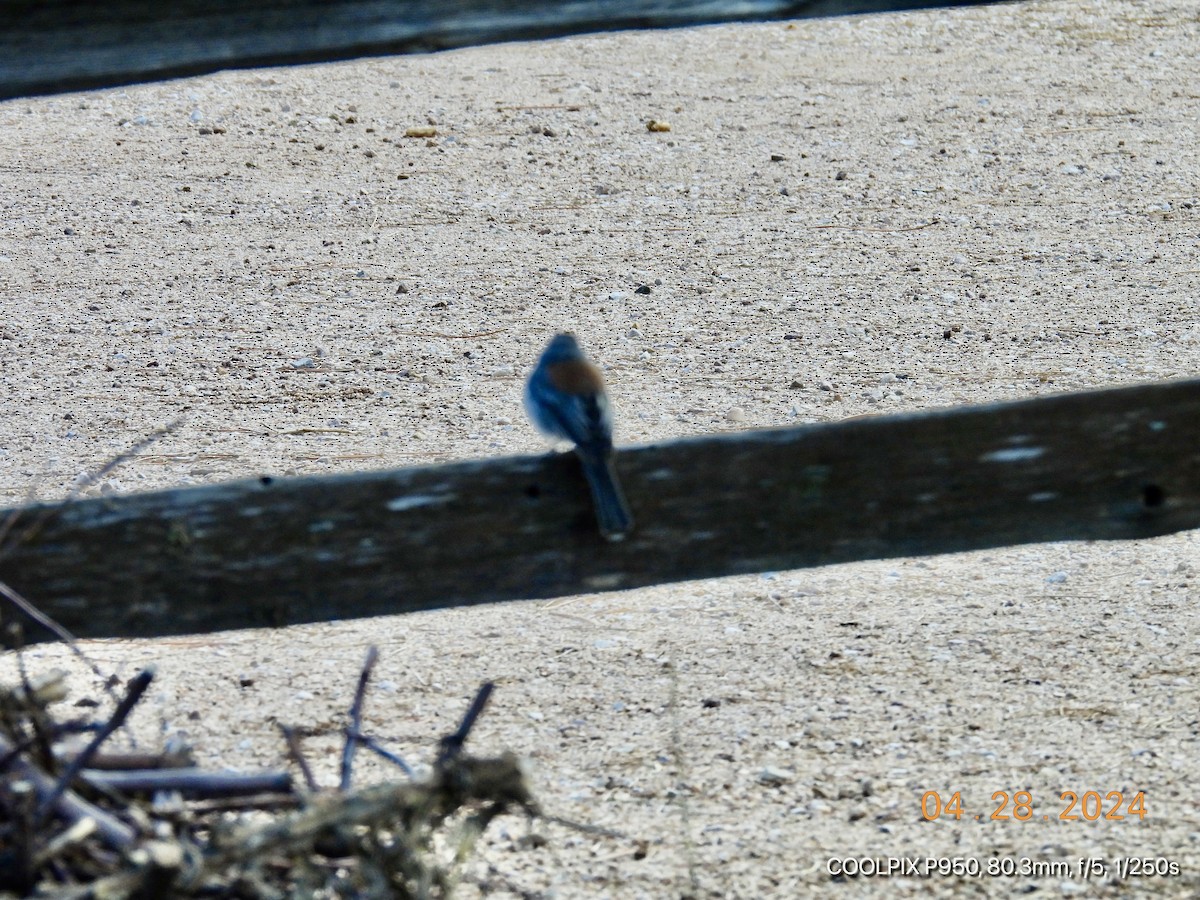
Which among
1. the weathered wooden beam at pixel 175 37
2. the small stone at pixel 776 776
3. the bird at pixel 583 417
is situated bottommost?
the small stone at pixel 776 776

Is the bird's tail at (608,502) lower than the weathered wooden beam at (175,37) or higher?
lower

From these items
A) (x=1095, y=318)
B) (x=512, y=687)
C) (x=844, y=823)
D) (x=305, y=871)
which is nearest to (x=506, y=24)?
(x=305, y=871)

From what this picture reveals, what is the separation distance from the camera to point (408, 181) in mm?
8609

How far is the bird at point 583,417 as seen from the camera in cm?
204

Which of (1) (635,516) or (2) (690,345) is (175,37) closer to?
(1) (635,516)

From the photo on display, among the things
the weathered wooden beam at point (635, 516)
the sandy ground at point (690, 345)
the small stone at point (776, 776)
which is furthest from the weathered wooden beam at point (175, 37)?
the small stone at point (776, 776)

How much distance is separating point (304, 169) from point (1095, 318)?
4.76 m

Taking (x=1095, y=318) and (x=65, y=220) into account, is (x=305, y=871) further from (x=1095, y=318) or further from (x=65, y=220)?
(x=65, y=220)

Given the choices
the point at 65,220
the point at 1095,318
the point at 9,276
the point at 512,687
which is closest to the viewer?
the point at 512,687
